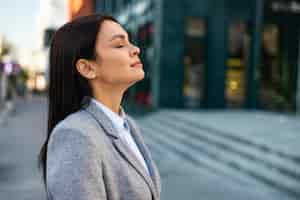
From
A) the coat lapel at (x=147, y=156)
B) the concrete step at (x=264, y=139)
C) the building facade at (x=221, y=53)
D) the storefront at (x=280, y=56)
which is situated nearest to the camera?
the coat lapel at (x=147, y=156)

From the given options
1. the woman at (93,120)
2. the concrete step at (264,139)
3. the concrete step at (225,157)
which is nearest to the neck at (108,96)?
the woman at (93,120)

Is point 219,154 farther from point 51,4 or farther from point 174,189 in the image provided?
point 51,4

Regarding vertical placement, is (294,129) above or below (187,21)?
below

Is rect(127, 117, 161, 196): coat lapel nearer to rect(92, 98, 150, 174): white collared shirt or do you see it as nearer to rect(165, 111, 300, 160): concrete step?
rect(92, 98, 150, 174): white collared shirt

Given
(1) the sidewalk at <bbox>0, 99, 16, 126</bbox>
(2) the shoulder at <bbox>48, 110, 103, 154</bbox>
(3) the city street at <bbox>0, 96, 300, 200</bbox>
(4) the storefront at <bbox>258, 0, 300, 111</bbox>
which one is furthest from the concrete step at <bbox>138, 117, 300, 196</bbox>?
(1) the sidewalk at <bbox>0, 99, 16, 126</bbox>

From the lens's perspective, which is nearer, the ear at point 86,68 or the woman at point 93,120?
the woman at point 93,120

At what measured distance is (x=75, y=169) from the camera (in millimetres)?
1206

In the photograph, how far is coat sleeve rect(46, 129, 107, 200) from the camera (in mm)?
1202

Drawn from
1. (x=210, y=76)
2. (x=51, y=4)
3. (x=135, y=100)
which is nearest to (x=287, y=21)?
(x=210, y=76)

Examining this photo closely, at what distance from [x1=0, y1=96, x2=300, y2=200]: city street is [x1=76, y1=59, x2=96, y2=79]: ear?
4.97m

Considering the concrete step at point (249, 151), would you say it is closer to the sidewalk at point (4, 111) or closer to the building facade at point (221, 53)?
the building facade at point (221, 53)

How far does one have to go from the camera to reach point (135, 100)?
1989 cm

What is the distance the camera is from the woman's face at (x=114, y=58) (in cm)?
139

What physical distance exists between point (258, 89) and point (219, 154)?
9190 millimetres
